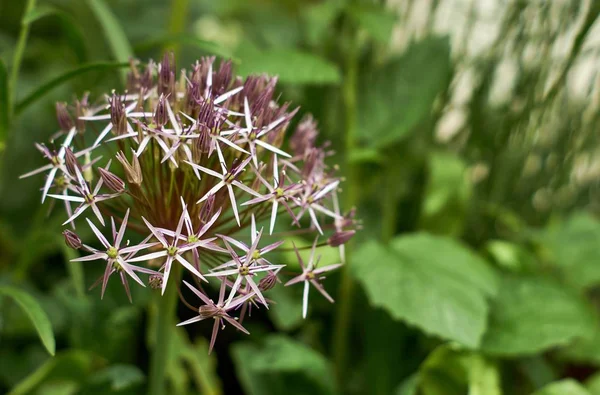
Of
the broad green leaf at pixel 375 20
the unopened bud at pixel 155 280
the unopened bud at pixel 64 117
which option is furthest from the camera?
the broad green leaf at pixel 375 20

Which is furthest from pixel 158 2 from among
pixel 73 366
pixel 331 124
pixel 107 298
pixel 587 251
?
pixel 587 251

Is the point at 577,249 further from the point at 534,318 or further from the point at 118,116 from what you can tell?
the point at 118,116

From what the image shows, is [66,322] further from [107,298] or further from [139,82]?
[139,82]

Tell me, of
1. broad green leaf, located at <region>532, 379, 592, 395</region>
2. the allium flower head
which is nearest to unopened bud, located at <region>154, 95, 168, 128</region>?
the allium flower head

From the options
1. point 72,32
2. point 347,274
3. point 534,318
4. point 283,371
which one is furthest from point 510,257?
point 72,32

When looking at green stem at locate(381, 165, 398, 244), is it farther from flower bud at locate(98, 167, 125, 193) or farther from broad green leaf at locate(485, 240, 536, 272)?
flower bud at locate(98, 167, 125, 193)

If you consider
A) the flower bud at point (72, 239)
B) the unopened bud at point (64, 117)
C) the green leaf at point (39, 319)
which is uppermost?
the unopened bud at point (64, 117)

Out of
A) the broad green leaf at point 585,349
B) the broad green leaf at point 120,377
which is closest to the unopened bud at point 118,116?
the broad green leaf at point 120,377

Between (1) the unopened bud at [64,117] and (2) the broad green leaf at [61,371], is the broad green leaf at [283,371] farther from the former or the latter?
(1) the unopened bud at [64,117]
